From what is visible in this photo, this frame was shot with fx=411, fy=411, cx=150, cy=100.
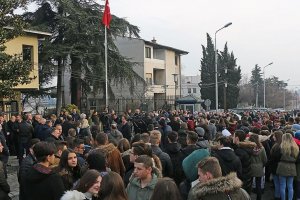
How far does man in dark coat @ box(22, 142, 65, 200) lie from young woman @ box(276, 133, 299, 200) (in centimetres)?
577

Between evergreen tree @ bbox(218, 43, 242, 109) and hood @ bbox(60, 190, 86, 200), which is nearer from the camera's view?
hood @ bbox(60, 190, 86, 200)

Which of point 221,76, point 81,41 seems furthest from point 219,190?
point 221,76

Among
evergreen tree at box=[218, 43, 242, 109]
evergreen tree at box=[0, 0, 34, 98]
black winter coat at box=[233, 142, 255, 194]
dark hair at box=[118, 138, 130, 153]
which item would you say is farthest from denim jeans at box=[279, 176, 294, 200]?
evergreen tree at box=[218, 43, 242, 109]

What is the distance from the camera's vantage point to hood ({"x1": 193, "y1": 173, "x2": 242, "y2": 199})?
4480 mm

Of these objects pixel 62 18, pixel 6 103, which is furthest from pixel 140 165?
pixel 62 18

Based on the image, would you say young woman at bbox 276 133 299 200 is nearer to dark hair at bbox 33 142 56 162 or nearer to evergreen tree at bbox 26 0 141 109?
dark hair at bbox 33 142 56 162

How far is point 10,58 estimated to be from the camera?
18219mm

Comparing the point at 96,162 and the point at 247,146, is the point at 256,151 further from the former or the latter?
the point at 96,162

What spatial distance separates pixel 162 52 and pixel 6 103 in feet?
110

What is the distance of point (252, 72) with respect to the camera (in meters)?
122

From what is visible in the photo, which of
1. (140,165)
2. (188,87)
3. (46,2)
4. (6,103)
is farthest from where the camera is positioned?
(188,87)

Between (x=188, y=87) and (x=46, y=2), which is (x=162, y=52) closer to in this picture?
(x=46, y=2)

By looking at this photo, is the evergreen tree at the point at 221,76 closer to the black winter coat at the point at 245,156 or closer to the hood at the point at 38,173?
the black winter coat at the point at 245,156

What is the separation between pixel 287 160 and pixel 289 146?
358 mm
